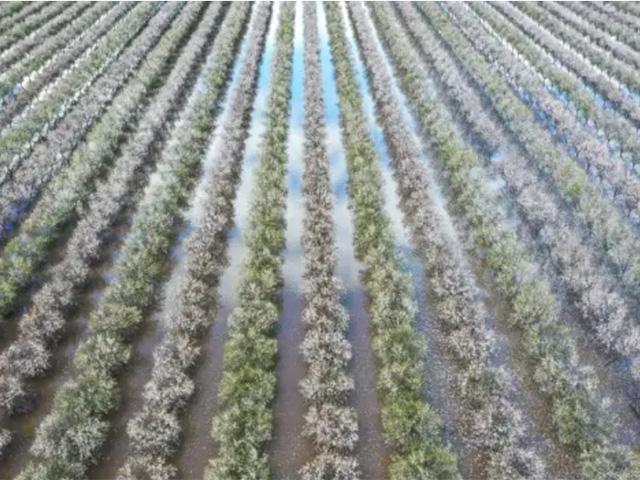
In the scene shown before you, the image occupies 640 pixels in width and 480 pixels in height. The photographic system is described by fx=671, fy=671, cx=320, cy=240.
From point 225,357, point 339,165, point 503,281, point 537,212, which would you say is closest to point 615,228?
point 537,212

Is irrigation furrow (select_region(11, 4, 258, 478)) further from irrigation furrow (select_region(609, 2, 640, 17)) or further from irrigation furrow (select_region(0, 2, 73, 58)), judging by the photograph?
irrigation furrow (select_region(609, 2, 640, 17))

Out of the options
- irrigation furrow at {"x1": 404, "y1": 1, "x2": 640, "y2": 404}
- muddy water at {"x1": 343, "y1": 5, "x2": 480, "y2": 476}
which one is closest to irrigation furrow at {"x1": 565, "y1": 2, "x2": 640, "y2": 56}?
irrigation furrow at {"x1": 404, "y1": 1, "x2": 640, "y2": 404}

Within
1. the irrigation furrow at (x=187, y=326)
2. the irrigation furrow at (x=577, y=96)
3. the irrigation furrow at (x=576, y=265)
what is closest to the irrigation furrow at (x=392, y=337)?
the irrigation furrow at (x=187, y=326)

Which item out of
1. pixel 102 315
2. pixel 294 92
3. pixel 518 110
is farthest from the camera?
pixel 294 92

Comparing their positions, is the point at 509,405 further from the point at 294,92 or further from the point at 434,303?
the point at 294,92

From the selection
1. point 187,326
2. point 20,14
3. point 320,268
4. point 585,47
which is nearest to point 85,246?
point 187,326

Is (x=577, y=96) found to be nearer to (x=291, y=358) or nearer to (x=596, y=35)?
(x=596, y=35)
